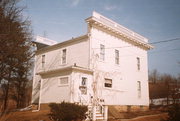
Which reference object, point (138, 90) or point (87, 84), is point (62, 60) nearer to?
point (87, 84)

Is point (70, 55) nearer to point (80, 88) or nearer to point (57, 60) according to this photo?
point (57, 60)

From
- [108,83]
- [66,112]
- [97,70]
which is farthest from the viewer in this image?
[108,83]

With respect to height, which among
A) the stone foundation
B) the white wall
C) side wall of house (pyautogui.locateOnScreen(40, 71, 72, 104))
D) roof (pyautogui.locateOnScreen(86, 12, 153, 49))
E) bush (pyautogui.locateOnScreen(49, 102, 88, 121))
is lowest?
the stone foundation

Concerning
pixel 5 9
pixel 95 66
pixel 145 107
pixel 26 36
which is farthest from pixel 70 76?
pixel 145 107

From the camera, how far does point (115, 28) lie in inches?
801

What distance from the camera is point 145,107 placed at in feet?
78.1

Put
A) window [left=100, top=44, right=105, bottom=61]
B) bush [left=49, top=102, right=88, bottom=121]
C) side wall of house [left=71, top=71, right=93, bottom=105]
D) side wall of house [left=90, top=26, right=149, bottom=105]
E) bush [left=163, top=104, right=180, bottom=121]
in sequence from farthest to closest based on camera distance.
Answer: window [left=100, top=44, right=105, bottom=61]
side wall of house [left=90, top=26, right=149, bottom=105]
side wall of house [left=71, top=71, right=93, bottom=105]
bush [left=49, top=102, right=88, bottom=121]
bush [left=163, top=104, right=180, bottom=121]

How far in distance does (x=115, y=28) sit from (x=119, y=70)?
4.85 m

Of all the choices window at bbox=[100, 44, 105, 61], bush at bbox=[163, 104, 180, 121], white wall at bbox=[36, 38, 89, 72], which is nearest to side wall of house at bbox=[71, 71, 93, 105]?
white wall at bbox=[36, 38, 89, 72]

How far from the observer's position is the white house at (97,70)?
16.2 meters

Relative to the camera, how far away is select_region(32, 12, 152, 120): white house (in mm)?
16203

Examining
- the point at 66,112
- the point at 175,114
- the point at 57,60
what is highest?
the point at 57,60

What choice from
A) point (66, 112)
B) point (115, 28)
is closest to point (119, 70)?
point (115, 28)

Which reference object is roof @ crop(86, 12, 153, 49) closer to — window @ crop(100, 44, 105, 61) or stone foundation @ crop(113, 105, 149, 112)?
window @ crop(100, 44, 105, 61)
